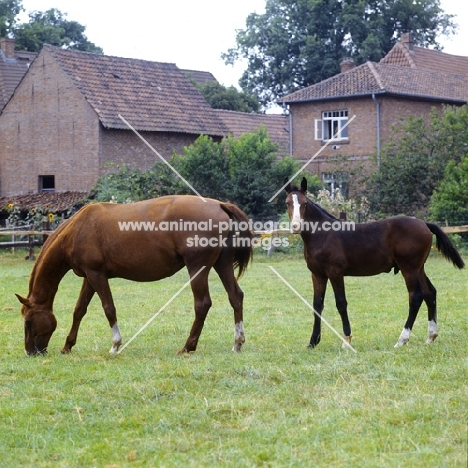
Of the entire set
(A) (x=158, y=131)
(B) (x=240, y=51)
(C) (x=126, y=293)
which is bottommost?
(C) (x=126, y=293)

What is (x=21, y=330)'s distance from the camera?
12406 millimetres

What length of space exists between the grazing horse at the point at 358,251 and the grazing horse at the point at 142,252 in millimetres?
750

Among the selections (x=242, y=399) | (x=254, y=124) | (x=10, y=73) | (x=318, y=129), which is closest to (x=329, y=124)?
(x=318, y=129)

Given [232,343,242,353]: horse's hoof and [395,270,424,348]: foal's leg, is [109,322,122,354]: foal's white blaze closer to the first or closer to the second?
[232,343,242,353]: horse's hoof

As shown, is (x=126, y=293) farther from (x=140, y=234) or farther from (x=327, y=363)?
(x=327, y=363)

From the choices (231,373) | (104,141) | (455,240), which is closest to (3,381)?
(231,373)

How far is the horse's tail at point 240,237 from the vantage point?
10.2 m

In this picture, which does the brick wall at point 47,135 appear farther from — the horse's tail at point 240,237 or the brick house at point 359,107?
the horse's tail at point 240,237

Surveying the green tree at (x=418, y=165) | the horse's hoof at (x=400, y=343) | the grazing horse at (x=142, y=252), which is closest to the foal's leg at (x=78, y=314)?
Answer: the grazing horse at (x=142, y=252)

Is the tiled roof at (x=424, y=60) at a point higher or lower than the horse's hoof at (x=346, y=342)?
higher

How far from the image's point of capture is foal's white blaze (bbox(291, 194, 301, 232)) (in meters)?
9.84

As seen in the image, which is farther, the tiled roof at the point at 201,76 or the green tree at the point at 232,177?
the tiled roof at the point at 201,76

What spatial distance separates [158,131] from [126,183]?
6.92 m

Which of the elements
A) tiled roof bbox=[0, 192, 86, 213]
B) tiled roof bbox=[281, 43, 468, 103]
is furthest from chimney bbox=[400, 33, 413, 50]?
tiled roof bbox=[0, 192, 86, 213]
